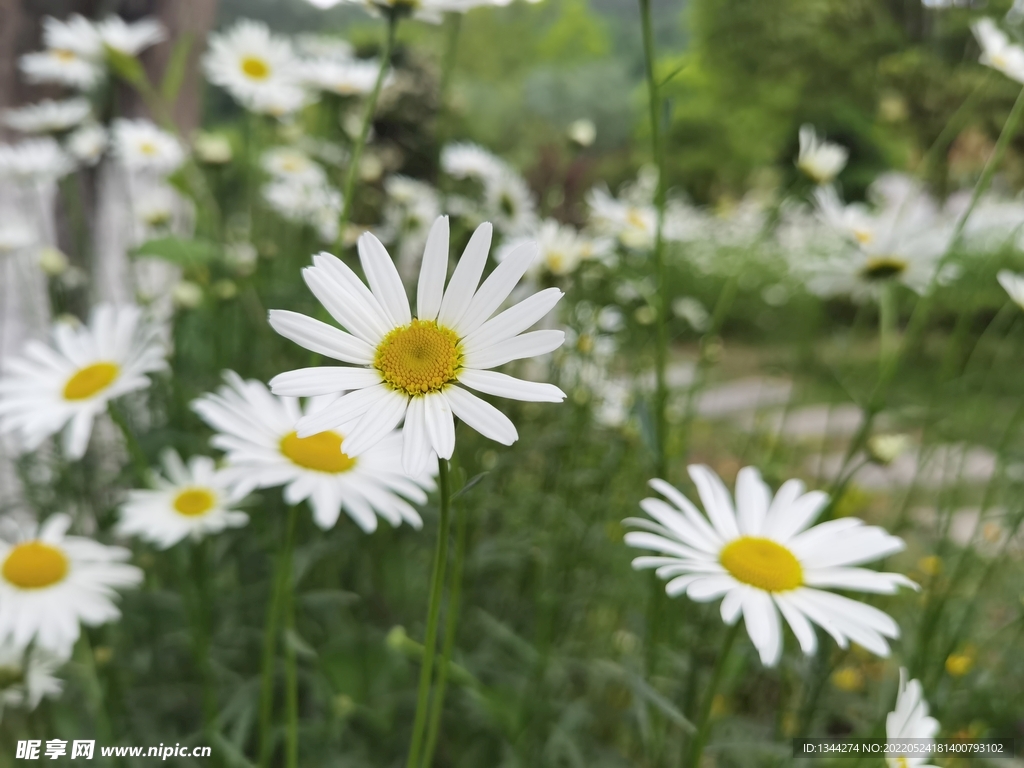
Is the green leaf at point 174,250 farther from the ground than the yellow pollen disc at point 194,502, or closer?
farther from the ground

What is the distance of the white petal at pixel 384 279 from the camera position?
1.24ft

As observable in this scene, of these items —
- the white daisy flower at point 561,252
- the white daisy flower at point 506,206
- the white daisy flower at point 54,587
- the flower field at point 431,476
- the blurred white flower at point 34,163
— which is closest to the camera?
the flower field at point 431,476

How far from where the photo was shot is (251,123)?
1.32m

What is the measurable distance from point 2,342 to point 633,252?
122 cm

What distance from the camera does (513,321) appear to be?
14.3 inches

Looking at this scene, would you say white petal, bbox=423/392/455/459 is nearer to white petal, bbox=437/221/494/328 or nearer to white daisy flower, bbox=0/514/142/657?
white petal, bbox=437/221/494/328

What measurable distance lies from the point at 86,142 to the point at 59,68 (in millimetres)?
132

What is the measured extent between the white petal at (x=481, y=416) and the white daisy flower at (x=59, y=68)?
4.11 feet

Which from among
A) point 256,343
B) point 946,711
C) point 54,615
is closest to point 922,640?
point 946,711

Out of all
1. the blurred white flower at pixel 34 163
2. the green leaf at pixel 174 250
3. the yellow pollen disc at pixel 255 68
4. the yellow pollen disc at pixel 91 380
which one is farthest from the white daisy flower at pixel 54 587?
the yellow pollen disc at pixel 255 68

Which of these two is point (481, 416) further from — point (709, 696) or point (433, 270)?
point (709, 696)

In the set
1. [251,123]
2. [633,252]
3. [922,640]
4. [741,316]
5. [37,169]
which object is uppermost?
[741,316]

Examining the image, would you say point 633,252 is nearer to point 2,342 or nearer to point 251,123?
point 251,123

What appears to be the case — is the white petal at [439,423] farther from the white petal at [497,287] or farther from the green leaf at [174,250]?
the green leaf at [174,250]
